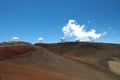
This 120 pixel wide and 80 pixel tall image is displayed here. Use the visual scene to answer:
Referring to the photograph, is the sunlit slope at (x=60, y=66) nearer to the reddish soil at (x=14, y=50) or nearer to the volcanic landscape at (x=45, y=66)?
the volcanic landscape at (x=45, y=66)

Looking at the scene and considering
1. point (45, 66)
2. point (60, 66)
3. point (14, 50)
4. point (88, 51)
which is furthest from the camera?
point (88, 51)

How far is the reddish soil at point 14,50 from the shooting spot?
45.4m

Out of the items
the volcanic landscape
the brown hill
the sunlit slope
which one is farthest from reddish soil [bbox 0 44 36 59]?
the brown hill

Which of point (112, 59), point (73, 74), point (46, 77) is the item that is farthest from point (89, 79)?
point (112, 59)

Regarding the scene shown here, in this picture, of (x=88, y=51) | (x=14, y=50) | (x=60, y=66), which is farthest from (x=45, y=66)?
(x=88, y=51)

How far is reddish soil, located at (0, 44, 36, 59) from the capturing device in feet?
149

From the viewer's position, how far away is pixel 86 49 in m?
74.4

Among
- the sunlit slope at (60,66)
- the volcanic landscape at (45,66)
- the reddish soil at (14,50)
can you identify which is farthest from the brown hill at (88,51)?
the reddish soil at (14,50)

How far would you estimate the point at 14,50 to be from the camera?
4766 cm

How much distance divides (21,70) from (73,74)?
415 inches

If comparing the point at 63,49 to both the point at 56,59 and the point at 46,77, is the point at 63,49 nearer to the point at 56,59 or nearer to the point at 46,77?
the point at 56,59

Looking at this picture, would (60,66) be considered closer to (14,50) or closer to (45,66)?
(45,66)

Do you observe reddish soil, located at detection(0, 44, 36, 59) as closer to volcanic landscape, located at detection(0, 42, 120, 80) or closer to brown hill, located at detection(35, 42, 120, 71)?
volcanic landscape, located at detection(0, 42, 120, 80)

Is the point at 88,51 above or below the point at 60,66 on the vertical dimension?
above
